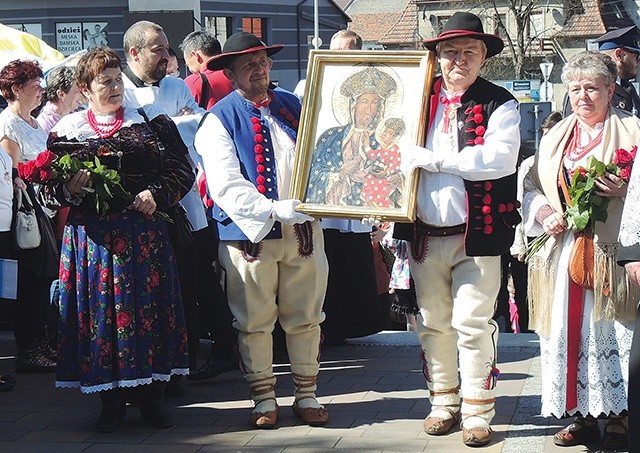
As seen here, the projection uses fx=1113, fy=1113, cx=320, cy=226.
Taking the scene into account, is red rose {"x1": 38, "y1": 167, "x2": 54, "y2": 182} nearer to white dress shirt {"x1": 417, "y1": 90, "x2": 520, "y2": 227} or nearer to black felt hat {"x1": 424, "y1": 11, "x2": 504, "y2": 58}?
white dress shirt {"x1": 417, "y1": 90, "x2": 520, "y2": 227}

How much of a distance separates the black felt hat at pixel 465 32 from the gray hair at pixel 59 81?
9.86ft

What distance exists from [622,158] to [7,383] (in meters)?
4.02

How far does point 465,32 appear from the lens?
5.25 meters

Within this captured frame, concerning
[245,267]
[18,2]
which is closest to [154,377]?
[245,267]

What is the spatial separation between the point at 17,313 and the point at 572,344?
4.01m

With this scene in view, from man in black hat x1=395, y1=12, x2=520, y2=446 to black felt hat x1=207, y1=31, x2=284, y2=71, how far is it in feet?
2.83

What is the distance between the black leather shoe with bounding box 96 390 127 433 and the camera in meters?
5.85

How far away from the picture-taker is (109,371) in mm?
5711

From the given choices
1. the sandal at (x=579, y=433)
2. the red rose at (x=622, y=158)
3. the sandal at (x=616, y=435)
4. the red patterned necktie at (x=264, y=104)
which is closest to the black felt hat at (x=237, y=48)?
the red patterned necktie at (x=264, y=104)

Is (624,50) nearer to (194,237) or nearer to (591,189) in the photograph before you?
(591,189)

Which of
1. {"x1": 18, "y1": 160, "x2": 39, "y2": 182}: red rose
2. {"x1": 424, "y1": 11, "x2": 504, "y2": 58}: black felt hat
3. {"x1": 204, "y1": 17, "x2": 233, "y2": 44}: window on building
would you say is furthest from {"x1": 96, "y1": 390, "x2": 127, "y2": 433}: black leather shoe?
{"x1": 204, "y1": 17, "x2": 233, "y2": 44}: window on building

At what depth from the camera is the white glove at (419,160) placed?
5227 mm

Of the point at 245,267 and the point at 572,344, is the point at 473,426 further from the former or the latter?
the point at 245,267

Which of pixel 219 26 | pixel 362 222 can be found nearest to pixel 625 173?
pixel 362 222
